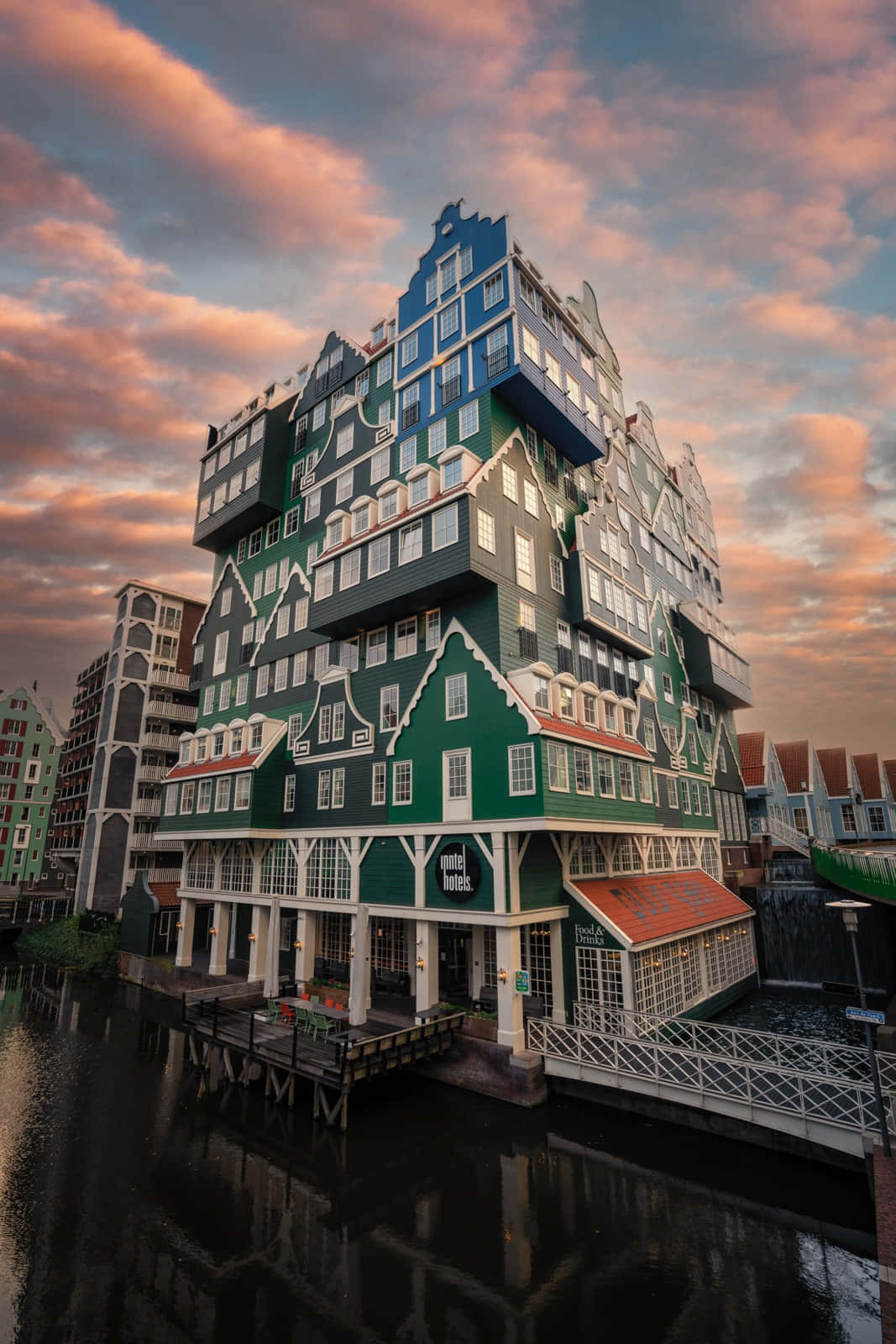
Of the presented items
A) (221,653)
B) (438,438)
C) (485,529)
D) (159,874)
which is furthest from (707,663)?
(159,874)

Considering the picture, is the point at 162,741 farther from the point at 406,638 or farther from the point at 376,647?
the point at 406,638

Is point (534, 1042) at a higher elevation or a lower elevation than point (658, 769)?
lower

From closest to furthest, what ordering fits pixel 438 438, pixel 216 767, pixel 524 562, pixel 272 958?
pixel 524 562, pixel 438 438, pixel 272 958, pixel 216 767

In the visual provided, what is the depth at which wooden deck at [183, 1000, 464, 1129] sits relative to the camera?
21719mm

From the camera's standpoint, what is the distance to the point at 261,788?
35938 mm

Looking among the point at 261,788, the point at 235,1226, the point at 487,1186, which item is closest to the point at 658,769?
the point at 261,788

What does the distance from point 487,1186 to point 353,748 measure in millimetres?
19270

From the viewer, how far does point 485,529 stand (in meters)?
28.6

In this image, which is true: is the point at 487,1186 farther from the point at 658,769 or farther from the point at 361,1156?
the point at 658,769

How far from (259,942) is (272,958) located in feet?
6.40

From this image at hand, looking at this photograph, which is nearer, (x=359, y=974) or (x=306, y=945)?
(x=359, y=974)

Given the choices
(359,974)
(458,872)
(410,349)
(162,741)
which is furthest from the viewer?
(162,741)

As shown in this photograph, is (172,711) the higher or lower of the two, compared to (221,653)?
lower

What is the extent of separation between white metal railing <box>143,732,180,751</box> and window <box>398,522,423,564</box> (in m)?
37.8
